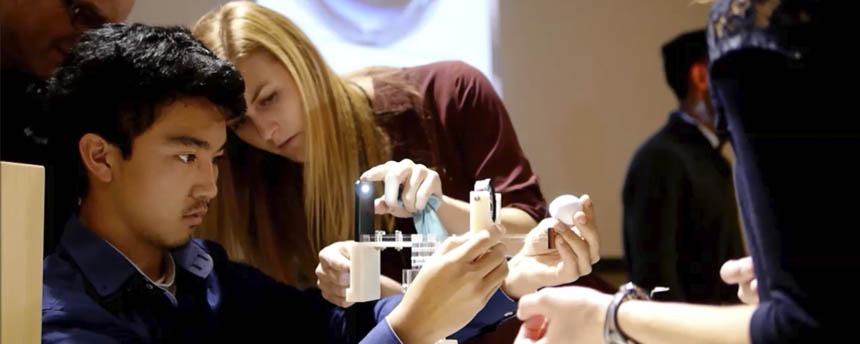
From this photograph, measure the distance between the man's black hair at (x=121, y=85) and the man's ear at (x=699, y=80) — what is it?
36.5 inches

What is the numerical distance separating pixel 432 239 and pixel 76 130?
62 centimetres

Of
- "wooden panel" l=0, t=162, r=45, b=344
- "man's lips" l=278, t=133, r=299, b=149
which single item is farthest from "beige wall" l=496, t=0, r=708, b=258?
"wooden panel" l=0, t=162, r=45, b=344

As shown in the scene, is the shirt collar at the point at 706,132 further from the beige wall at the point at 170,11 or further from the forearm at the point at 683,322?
the beige wall at the point at 170,11

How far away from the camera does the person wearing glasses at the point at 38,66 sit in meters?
1.50

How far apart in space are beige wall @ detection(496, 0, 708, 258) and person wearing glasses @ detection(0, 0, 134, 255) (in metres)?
0.76

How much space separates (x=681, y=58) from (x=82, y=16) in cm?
115

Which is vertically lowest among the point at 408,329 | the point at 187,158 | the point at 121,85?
the point at 408,329

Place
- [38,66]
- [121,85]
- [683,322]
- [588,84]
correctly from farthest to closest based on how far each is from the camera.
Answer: [588,84] → [38,66] → [121,85] → [683,322]

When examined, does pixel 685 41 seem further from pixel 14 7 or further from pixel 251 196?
pixel 14 7

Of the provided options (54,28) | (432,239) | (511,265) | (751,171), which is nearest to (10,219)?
(54,28)

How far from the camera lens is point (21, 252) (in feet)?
4.25

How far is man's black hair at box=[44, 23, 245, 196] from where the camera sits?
4.66ft

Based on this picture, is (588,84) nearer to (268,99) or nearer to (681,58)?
(681,58)

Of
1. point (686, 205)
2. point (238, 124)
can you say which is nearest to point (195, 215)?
point (238, 124)
